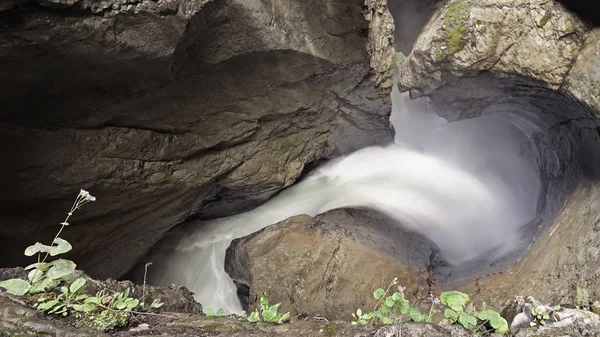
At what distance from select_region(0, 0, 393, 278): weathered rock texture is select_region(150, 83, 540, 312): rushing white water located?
1.16m

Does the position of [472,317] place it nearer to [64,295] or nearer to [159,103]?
[64,295]

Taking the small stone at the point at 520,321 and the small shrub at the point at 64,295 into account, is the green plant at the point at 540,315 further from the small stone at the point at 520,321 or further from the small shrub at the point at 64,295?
the small shrub at the point at 64,295

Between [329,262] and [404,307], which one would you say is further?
[329,262]

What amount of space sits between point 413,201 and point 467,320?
5550 mm

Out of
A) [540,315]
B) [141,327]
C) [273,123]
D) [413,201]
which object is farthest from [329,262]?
[141,327]

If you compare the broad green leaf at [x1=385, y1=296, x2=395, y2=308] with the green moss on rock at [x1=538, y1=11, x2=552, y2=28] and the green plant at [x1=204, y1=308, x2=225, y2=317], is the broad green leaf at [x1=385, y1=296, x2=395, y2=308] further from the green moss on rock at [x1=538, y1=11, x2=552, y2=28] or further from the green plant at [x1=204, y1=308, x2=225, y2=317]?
the green moss on rock at [x1=538, y1=11, x2=552, y2=28]

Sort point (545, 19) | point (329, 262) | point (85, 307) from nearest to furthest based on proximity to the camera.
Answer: point (85, 307)
point (545, 19)
point (329, 262)

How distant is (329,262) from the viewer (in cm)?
569

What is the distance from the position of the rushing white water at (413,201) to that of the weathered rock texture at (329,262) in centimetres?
70

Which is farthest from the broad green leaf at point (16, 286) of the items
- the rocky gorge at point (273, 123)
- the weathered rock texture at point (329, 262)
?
the weathered rock texture at point (329, 262)

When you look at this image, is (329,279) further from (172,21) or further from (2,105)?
(2,105)

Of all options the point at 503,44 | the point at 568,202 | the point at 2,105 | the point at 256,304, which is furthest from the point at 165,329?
the point at 568,202

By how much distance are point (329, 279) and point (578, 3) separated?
4.83 m

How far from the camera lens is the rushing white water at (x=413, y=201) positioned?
6992 mm
